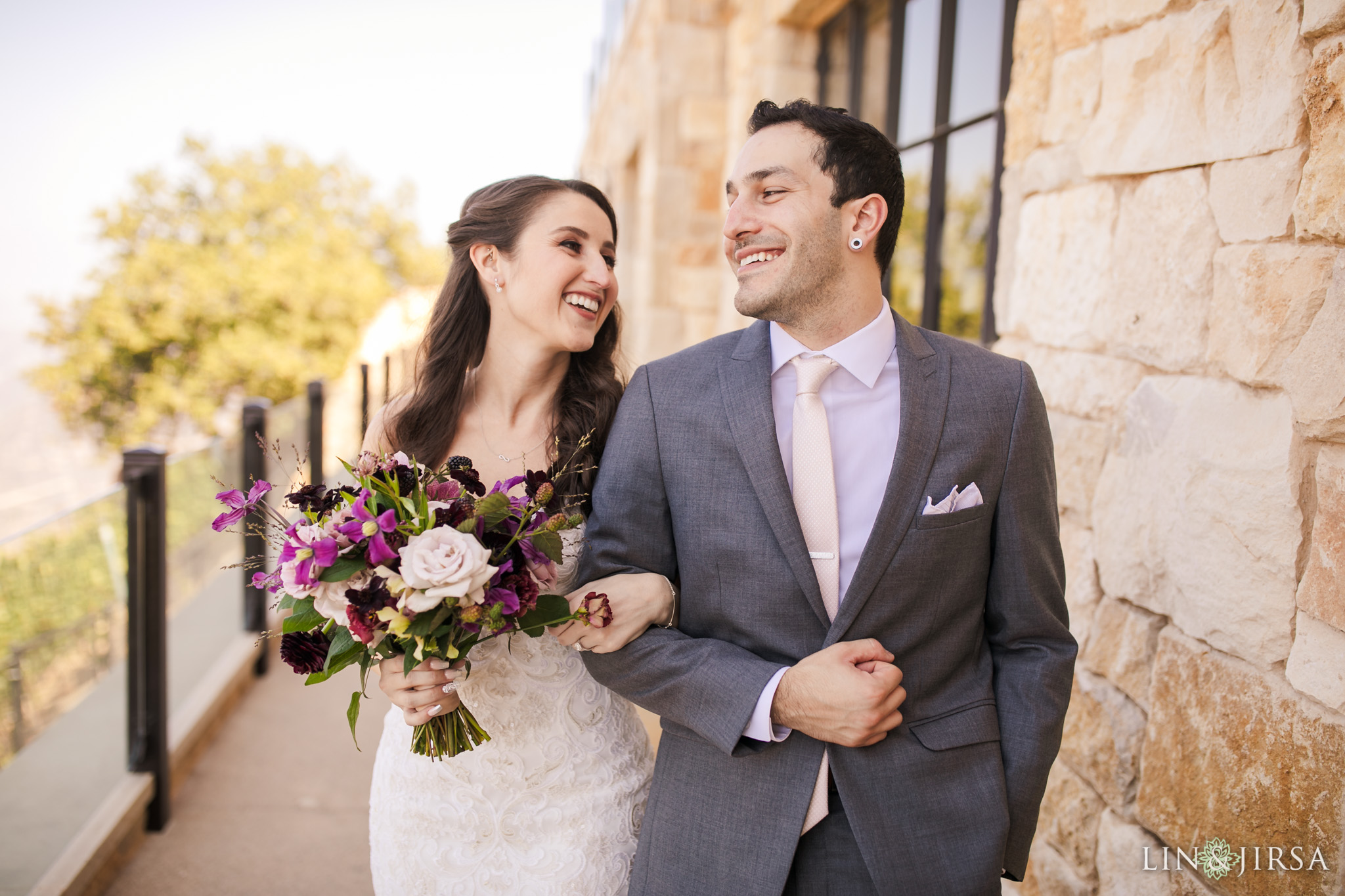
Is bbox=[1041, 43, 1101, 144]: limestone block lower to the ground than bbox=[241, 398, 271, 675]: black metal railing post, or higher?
higher

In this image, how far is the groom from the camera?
1554 millimetres

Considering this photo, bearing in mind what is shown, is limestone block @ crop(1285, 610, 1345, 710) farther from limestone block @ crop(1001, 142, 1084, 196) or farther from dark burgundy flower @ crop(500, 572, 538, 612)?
dark burgundy flower @ crop(500, 572, 538, 612)

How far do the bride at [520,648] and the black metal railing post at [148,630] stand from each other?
1.74 meters

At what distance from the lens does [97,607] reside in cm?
323

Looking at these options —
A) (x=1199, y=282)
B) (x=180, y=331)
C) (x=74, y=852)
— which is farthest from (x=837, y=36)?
(x=180, y=331)

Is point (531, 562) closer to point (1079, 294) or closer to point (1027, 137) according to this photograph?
point (1079, 294)

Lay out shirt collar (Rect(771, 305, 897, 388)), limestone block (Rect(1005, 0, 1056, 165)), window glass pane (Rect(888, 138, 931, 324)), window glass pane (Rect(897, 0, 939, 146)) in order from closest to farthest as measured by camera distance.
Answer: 1. shirt collar (Rect(771, 305, 897, 388))
2. limestone block (Rect(1005, 0, 1056, 165))
3. window glass pane (Rect(897, 0, 939, 146))
4. window glass pane (Rect(888, 138, 931, 324))

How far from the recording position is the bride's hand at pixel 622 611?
159 cm

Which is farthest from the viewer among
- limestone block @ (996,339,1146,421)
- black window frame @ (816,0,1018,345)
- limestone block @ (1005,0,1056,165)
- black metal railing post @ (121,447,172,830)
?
black metal railing post @ (121,447,172,830)

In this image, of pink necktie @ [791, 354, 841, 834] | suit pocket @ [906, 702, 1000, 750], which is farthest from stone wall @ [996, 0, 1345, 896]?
pink necktie @ [791, 354, 841, 834]

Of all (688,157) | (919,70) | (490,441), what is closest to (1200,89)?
(490,441)

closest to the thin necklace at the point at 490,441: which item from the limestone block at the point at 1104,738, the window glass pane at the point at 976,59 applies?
the limestone block at the point at 1104,738

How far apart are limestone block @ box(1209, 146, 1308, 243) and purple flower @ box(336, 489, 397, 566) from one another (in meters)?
1.69

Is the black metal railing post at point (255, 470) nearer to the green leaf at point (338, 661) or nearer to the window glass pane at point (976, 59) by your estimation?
the green leaf at point (338, 661)
